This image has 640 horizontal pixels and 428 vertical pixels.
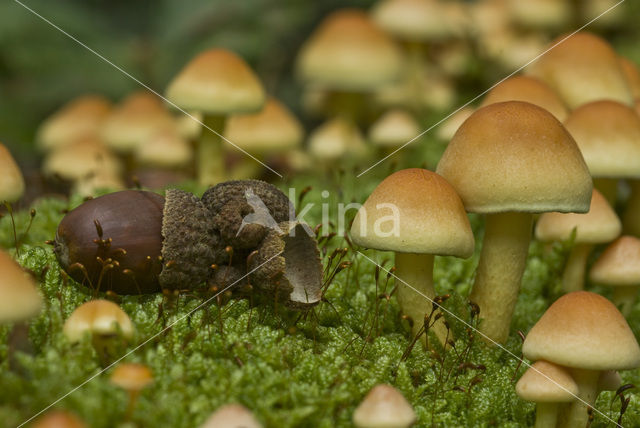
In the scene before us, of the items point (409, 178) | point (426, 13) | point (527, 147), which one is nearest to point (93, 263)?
point (409, 178)

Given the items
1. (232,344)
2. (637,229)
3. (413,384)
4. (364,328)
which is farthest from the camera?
(637,229)

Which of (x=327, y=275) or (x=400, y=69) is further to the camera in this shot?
(x=400, y=69)

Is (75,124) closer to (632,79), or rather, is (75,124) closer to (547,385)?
(632,79)

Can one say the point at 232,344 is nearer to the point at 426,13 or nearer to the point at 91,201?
the point at 91,201

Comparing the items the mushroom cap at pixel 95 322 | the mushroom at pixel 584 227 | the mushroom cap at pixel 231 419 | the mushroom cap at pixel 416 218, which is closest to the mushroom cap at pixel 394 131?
the mushroom at pixel 584 227

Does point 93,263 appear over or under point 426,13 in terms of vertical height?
under

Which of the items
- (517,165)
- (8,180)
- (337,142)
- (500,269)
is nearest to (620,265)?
(500,269)
